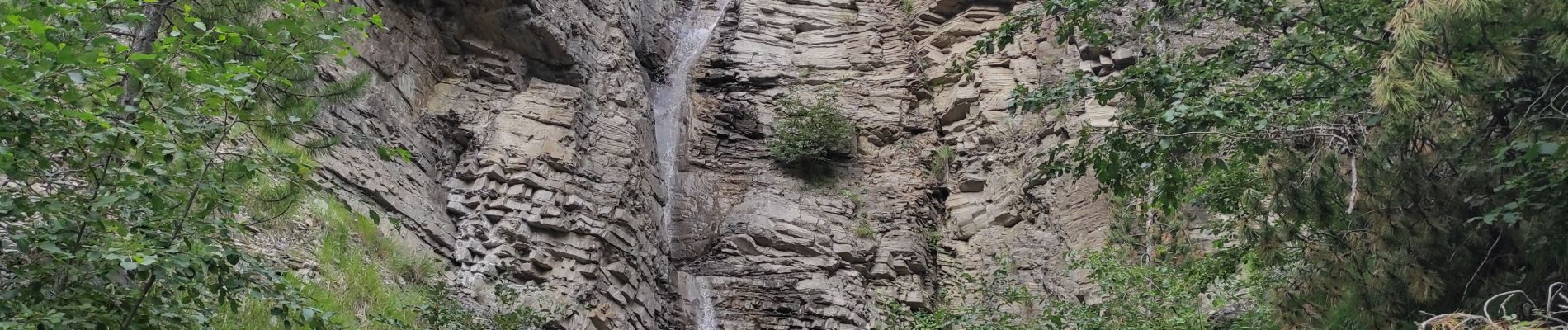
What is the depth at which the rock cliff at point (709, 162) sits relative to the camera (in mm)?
11586

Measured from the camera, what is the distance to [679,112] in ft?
54.6

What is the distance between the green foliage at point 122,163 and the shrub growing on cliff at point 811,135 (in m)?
10.7

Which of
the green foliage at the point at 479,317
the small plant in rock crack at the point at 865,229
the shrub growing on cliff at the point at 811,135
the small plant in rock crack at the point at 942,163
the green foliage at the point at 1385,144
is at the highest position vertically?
the green foliage at the point at 1385,144

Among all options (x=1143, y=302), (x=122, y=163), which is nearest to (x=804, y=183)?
(x=1143, y=302)

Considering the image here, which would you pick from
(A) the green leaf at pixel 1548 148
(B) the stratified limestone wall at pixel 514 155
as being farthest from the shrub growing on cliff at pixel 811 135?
(A) the green leaf at pixel 1548 148

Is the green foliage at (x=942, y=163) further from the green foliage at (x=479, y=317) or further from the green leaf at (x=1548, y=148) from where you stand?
the green leaf at (x=1548, y=148)

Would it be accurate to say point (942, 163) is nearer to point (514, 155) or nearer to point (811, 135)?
point (811, 135)

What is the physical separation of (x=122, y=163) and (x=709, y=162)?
37.2 feet

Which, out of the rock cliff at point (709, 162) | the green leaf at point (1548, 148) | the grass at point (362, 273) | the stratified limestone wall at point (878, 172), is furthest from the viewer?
the stratified limestone wall at point (878, 172)

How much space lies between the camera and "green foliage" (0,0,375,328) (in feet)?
14.0

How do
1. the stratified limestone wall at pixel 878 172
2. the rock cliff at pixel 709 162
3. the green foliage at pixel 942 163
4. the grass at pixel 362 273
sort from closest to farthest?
1. the grass at pixel 362 273
2. the rock cliff at pixel 709 162
3. the stratified limestone wall at pixel 878 172
4. the green foliage at pixel 942 163

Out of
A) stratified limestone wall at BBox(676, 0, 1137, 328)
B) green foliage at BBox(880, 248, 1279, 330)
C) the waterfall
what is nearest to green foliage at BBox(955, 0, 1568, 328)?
green foliage at BBox(880, 248, 1279, 330)

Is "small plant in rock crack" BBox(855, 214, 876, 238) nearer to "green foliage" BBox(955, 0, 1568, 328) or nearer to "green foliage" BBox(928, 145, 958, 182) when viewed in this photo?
"green foliage" BBox(928, 145, 958, 182)

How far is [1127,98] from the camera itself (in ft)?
24.5
